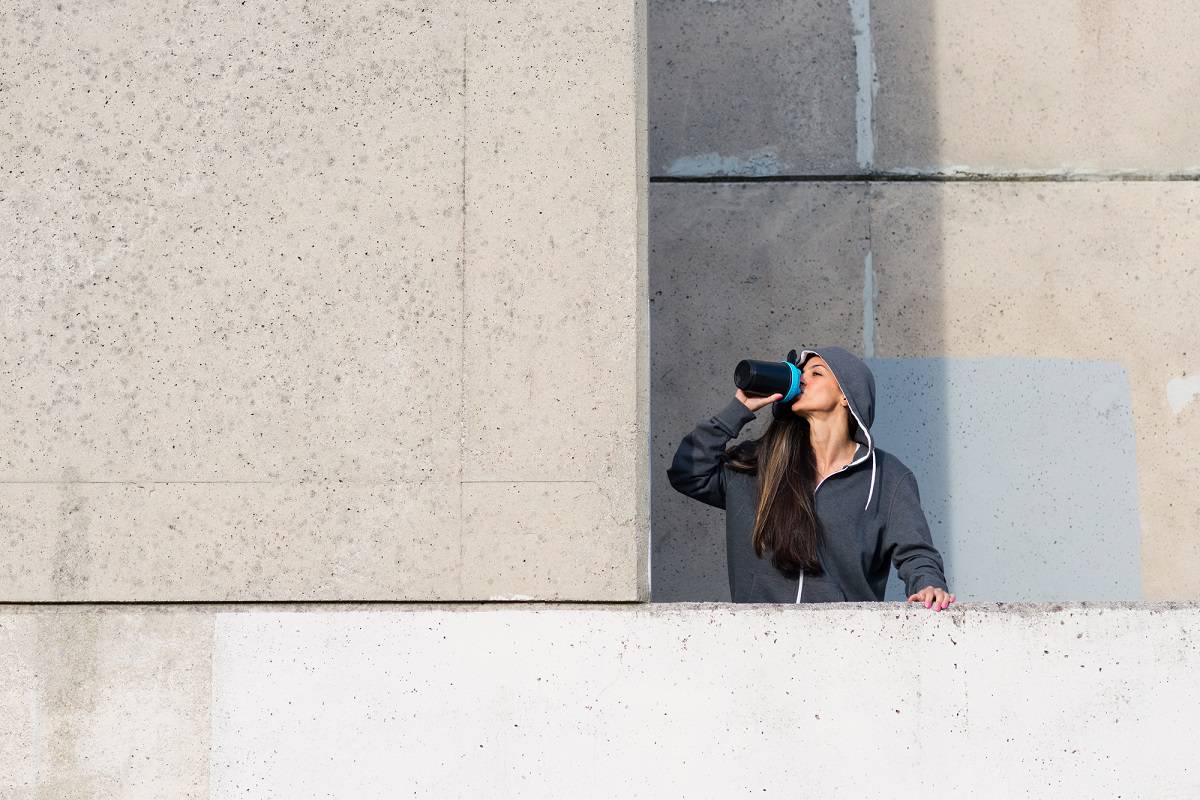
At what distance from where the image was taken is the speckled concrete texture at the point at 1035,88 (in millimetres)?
4039

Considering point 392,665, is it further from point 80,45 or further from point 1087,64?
point 1087,64

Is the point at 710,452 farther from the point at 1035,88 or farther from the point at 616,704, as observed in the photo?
the point at 1035,88

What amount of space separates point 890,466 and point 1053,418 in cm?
126

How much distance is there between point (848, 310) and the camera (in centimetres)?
395

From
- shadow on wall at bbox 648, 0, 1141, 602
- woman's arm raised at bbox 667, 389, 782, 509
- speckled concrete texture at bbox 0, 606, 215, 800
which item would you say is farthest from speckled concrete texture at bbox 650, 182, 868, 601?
speckled concrete texture at bbox 0, 606, 215, 800

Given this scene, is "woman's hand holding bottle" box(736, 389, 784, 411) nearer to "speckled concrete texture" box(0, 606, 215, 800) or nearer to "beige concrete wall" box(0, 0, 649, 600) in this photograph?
"beige concrete wall" box(0, 0, 649, 600)

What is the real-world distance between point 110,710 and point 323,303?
0.83 metres

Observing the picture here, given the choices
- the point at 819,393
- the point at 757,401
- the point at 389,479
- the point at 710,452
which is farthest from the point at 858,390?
the point at 389,479

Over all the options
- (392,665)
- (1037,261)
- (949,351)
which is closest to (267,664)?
(392,665)

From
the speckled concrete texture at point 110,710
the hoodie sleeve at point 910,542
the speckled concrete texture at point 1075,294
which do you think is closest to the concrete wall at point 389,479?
the speckled concrete texture at point 110,710

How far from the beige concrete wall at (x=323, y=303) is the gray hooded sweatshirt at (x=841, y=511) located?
1.67 ft

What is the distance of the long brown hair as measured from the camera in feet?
9.14

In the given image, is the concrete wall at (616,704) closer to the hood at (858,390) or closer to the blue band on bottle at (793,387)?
the hood at (858,390)

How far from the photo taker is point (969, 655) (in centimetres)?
239
